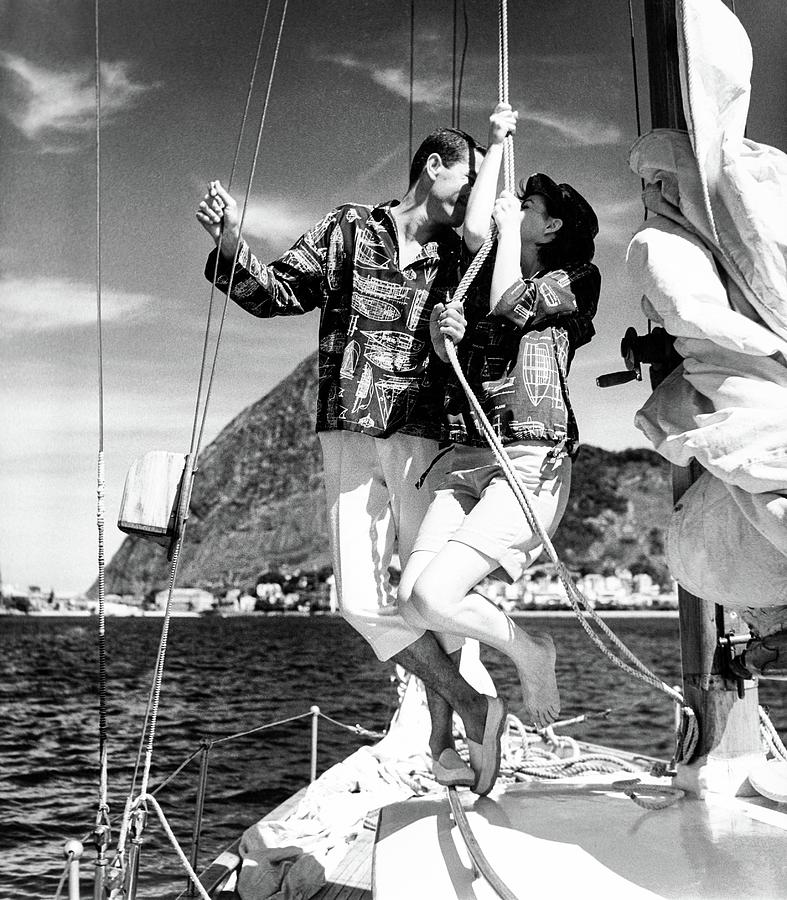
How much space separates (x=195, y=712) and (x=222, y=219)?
65.4 feet

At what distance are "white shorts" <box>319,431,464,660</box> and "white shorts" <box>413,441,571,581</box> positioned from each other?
0.10 meters

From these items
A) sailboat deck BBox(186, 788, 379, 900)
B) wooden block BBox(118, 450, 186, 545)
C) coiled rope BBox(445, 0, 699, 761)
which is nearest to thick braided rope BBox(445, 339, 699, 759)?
coiled rope BBox(445, 0, 699, 761)

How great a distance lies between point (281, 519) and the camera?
4816cm

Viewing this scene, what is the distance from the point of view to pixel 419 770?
3705 mm

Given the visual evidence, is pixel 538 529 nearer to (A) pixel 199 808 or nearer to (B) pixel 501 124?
(B) pixel 501 124

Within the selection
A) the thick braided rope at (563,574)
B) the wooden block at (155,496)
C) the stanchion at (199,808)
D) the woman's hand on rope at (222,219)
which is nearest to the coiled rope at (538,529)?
the thick braided rope at (563,574)

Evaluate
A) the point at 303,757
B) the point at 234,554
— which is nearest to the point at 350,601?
the point at 303,757

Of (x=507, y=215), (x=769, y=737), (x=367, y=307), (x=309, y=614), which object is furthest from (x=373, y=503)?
(x=309, y=614)

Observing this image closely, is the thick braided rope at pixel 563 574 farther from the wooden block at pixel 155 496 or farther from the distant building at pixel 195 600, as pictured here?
the distant building at pixel 195 600

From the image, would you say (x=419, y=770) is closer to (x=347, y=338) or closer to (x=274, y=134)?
(x=347, y=338)

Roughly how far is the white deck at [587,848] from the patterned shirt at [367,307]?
2.43ft

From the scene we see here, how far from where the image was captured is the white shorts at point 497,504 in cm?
190

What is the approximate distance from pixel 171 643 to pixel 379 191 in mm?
19379

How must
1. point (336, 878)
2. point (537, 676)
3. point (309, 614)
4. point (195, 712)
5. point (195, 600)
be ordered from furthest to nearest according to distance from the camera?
1. point (195, 600)
2. point (309, 614)
3. point (195, 712)
4. point (336, 878)
5. point (537, 676)
